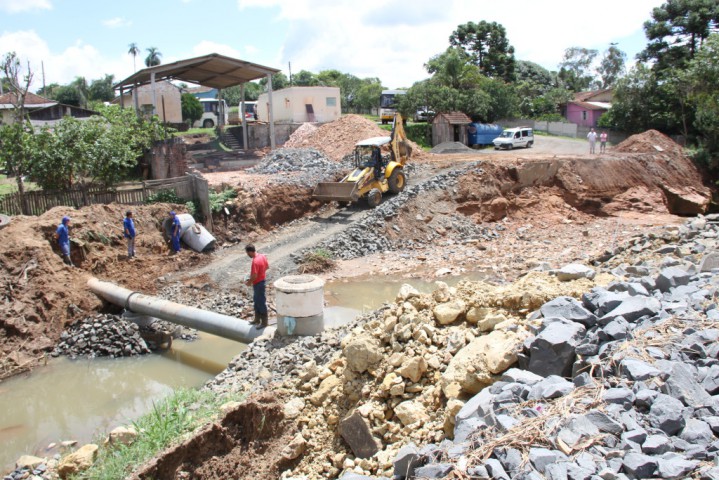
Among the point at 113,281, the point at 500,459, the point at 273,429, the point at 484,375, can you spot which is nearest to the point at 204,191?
the point at 113,281

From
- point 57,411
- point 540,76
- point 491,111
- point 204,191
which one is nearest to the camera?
point 57,411

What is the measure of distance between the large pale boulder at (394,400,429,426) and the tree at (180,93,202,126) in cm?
4623

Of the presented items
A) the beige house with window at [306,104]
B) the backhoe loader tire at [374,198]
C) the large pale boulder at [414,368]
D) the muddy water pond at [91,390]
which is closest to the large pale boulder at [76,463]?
the muddy water pond at [91,390]

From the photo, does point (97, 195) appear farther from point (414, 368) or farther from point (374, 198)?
point (414, 368)

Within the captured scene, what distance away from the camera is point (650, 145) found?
28.0 meters

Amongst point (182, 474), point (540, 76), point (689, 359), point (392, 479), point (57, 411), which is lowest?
point (57, 411)

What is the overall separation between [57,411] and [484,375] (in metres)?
7.97

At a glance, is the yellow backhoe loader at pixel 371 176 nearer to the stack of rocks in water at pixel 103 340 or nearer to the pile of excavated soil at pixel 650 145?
the stack of rocks in water at pixel 103 340

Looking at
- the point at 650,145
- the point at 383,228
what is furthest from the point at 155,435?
the point at 650,145

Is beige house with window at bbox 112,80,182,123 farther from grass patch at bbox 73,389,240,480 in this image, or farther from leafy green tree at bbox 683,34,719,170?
grass patch at bbox 73,389,240,480

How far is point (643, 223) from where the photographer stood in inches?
868

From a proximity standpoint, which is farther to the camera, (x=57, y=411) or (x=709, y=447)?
(x=57, y=411)

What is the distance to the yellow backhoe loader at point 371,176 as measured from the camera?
19.6 metres

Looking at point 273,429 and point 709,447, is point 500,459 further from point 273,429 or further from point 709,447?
point 273,429
